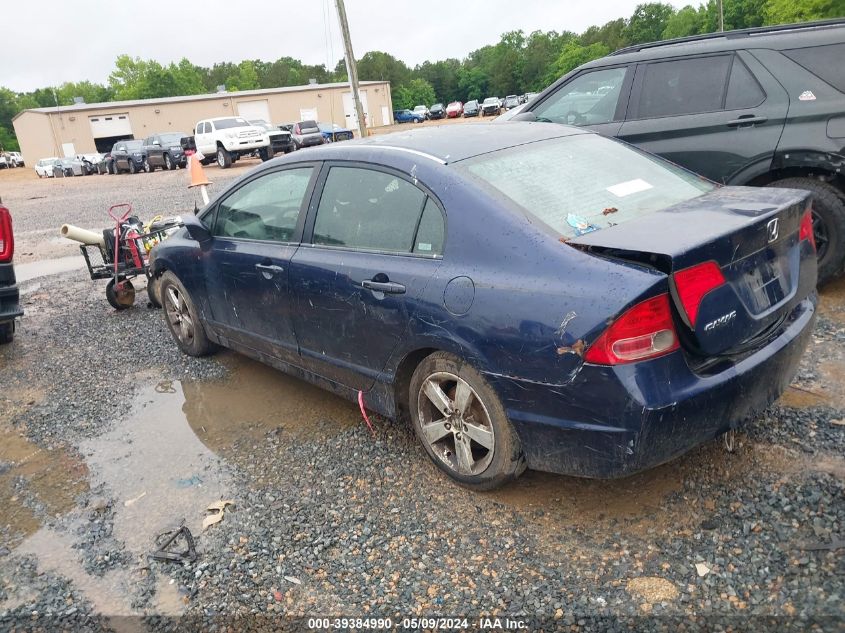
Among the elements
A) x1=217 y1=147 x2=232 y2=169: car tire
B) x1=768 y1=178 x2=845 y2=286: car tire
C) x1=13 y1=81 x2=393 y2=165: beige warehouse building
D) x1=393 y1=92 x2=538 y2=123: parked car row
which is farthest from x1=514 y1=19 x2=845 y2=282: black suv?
x1=393 y1=92 x2=538 y2=123: parked car row

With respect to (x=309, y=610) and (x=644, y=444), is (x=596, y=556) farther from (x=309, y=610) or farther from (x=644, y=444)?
(x=309, y=610)

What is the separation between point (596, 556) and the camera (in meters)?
2.74

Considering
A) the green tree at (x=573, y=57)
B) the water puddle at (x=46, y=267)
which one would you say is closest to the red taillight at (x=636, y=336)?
the water puddle at (x=46, y=267)

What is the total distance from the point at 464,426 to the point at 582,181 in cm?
135

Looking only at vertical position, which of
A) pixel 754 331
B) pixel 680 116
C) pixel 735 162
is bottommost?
pixel 754 331

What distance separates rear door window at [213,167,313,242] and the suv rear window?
383 cm

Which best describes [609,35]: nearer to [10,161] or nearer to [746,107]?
[10,161]

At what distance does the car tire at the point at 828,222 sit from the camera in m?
4.89

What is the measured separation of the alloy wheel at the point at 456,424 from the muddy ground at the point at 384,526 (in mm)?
188

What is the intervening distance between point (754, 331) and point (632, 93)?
3.72 metres

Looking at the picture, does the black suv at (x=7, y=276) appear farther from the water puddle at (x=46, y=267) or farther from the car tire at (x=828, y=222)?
the car tire at (x=828, y=222)

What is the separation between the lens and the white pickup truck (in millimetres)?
26641

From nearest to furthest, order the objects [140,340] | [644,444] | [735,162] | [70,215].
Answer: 1. [644,444]
2. [735,162]
3. [140,340]
4. [70,215]

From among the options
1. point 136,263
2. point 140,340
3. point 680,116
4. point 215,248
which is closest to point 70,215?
point 136,263
